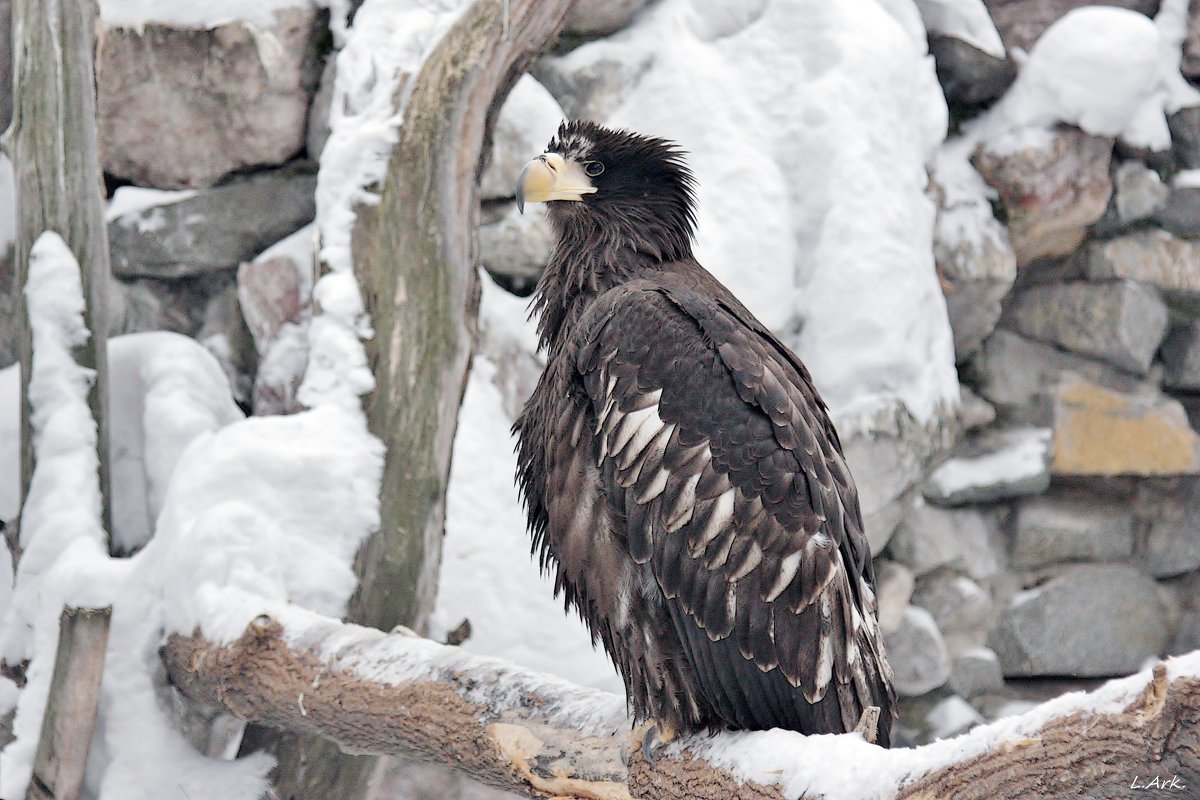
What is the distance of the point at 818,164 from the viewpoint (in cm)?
512

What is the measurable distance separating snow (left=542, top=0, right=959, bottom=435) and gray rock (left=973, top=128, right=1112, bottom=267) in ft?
1.46

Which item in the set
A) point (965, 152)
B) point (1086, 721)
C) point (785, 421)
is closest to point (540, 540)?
point (785, 421)

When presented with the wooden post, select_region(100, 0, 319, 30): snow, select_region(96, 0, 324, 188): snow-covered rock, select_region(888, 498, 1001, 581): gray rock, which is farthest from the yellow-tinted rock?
the wooden post

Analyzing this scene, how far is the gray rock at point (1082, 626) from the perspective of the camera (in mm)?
5797

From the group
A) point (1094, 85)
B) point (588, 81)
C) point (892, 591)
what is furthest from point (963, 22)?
point (892, 591)

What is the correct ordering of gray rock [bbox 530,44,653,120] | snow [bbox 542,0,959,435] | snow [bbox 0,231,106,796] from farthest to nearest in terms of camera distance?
1. gray rock [bbox 530,44,653,120]
2. snow [bbox 542,0,959,435]
3. snow [bbox 0,231,106,796]

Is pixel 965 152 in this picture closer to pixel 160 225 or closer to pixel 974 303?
pixel 974 303

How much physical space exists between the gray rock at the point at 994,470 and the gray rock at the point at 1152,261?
2.95 feet

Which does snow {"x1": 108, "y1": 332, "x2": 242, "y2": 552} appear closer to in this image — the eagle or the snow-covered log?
the snow-covered log

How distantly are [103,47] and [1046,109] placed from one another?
4.10 m

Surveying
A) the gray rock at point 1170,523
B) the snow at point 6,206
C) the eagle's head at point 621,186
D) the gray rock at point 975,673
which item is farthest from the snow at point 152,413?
the gray rock at point 1170,523

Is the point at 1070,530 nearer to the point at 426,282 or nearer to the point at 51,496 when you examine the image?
the point at 426,282

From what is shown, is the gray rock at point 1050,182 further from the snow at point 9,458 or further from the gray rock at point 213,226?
the snow at point 9,458

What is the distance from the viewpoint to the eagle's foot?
87.3 inches
